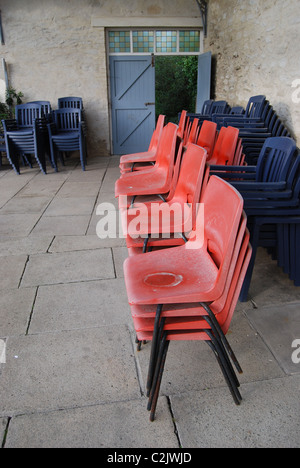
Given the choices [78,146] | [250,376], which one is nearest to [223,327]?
[250,376]

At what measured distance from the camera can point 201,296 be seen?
1448 millimetres

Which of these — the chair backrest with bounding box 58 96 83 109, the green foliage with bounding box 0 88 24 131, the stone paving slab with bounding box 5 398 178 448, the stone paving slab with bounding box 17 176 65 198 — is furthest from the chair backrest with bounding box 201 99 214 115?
the stone paving slab with bounding box 5 398 178 448

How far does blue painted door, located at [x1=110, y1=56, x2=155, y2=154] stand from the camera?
26.4ft

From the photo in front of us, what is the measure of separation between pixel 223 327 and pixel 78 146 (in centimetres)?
584

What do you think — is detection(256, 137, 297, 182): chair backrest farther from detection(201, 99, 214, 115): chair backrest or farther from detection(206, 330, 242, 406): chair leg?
detection(201, 99, 214, 115): chair backrest

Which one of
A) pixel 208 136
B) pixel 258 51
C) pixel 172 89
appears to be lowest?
pixel 208 136

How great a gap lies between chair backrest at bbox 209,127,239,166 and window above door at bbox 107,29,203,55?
16.7 ft

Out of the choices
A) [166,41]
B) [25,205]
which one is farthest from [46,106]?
[25,205]

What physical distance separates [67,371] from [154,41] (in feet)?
25.4

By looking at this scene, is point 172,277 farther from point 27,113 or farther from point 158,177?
point 27,113

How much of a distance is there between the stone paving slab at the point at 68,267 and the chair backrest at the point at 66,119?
15.8 feet

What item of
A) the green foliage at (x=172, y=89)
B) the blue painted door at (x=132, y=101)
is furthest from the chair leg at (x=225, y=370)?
the green foliage at (x=172, y=89)

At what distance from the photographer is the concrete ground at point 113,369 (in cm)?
149

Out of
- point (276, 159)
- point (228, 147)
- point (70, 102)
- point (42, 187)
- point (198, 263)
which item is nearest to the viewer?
point (198, 263)
